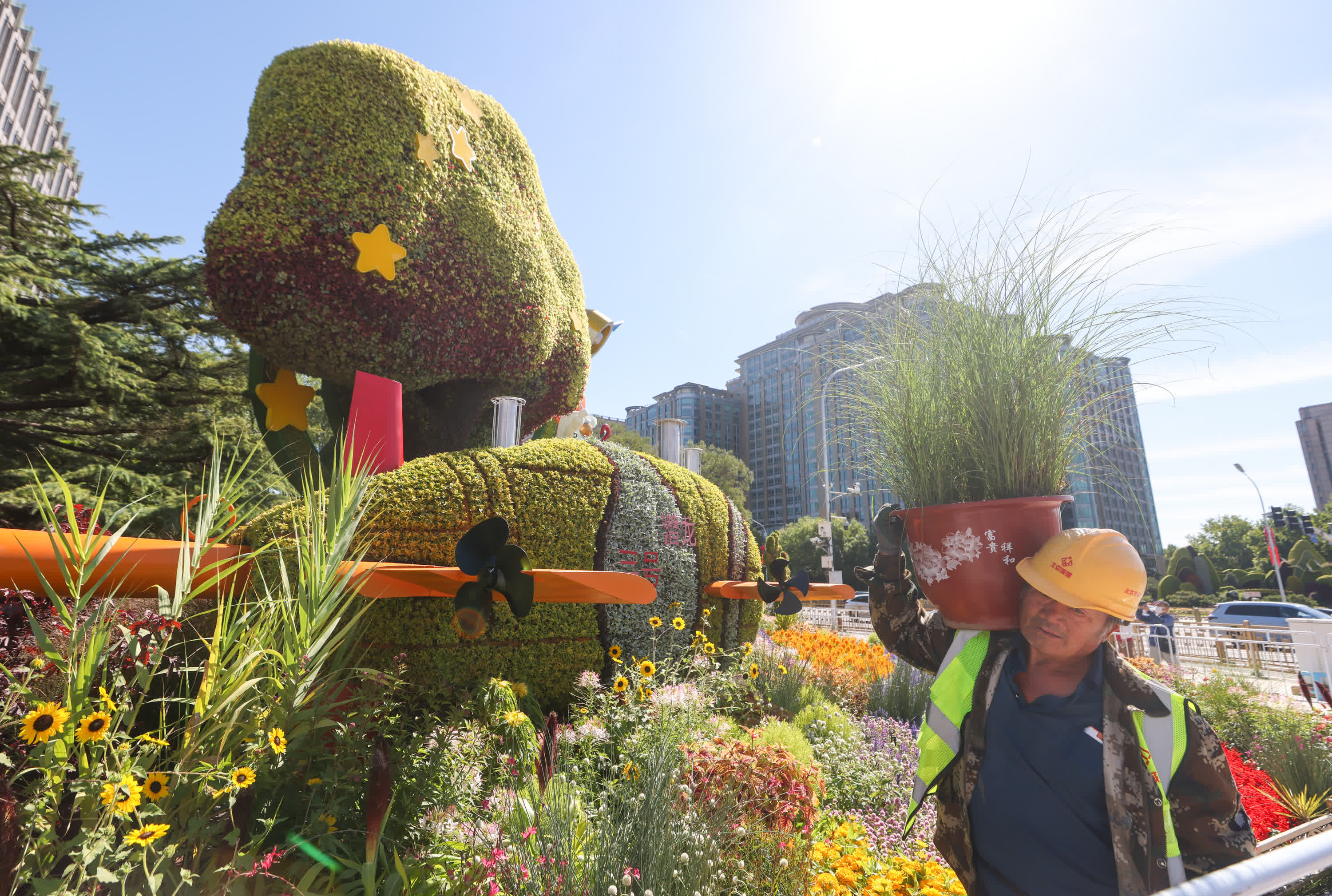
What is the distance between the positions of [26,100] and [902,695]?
76051mm

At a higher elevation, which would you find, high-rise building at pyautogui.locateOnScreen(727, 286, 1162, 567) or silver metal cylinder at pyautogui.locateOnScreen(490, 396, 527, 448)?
silver metal cylinder at pyautogui.locateOnScreen(490, 396, 527, 448)

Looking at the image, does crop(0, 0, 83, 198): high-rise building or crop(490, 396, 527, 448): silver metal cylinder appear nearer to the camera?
crop(490, 396, 527, 448): silver metal cylinder

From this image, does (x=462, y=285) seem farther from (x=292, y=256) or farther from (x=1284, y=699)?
(x=1284, y=699)

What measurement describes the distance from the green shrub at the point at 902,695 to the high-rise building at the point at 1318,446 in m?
93.3

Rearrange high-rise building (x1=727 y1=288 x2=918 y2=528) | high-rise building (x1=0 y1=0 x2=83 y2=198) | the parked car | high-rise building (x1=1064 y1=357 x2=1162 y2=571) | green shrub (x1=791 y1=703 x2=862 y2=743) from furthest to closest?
high-rise building (x1=0 y1=0 x2=83 y2=198), the parked car, green shrub (x1=791 y1=703 x2=862 y2=743), high-rise building (x1=727 y1=288 x2=918 y2=528), high-rise building (x1=1064 y1=357 x2=1162 y2=571)

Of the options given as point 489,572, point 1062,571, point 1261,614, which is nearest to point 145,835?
point 489,572

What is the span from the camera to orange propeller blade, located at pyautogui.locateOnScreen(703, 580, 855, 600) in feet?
16.2

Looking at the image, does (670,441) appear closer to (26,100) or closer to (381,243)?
(381,243)

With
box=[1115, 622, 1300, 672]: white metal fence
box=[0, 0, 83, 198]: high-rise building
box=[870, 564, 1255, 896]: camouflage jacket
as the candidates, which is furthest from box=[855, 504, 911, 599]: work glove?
box=[0, 0, 83, 198]: high-rise building

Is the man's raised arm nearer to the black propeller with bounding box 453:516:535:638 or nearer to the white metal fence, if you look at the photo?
the black propeller with bounding box 453:516:535:638

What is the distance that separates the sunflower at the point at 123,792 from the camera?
149 centimetres

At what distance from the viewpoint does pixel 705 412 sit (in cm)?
5766

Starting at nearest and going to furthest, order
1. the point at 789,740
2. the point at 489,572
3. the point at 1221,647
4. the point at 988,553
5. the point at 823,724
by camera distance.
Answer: the point at 988,553 → the point at 489,572 → the point at 789,740 → the point at 823,724 → the point at 1221,647

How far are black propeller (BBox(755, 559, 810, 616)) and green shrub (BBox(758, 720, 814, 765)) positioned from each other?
869 millimetres
